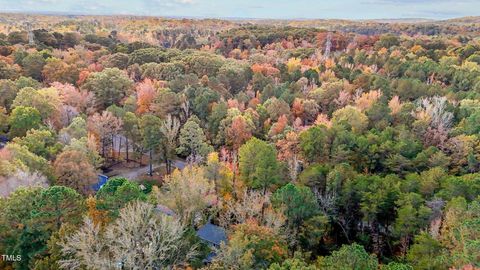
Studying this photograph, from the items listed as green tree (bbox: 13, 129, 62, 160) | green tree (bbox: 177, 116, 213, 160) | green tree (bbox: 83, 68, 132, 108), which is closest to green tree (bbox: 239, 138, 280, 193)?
green tree (bbox: 177, 116, 213, 160)

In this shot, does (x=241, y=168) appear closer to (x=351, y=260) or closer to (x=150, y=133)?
(x=150, y=133)

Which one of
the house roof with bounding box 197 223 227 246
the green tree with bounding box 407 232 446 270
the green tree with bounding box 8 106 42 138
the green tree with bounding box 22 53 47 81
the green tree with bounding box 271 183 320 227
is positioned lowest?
the house roof with bounding box 197 223 227 246

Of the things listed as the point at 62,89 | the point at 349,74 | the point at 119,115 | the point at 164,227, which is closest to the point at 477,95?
the point at 349,74

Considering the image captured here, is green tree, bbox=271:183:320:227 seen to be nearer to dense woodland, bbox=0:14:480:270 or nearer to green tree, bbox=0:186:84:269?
dense woodland, bbox=0:14:480:270

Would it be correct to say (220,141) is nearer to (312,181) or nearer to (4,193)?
(312,181)

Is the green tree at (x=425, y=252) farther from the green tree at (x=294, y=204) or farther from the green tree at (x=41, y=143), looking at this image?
the green tree at (x=41, y=143)

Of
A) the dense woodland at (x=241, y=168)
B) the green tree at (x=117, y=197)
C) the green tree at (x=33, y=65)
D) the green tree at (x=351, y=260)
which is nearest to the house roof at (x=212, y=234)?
the dense woodland at (x=241, y=168)

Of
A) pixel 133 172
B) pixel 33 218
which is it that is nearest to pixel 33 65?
pixel 133 172
